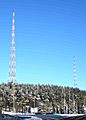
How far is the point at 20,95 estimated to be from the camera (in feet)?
611

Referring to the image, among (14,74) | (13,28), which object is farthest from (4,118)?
(13,28)

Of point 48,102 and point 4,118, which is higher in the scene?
point 48,102

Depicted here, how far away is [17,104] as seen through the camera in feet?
591

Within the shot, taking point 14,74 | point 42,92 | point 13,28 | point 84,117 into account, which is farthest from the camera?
point 42,92

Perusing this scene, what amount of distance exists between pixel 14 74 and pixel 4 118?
68.8 m

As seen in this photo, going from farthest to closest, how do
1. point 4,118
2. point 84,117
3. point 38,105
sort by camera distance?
point 38,105 → point 4,118 → point 84,117

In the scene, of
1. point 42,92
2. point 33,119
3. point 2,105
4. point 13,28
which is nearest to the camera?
point 33,119

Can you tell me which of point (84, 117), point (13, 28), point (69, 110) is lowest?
point (84, 117)

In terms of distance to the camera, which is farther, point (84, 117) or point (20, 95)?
point (20, 95)

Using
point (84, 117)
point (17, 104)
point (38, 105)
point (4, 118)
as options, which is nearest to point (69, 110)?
point (38, 105)

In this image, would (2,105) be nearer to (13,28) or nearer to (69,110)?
(69,110)

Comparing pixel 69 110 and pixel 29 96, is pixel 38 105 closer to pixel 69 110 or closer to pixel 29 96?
pixel 29 96

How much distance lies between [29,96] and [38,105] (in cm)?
663

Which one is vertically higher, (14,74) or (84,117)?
(14,74)
